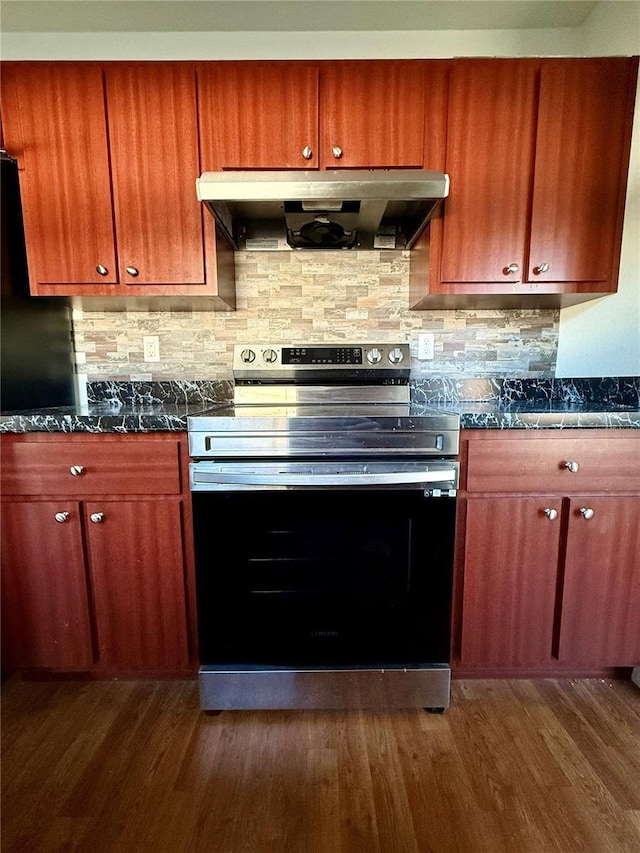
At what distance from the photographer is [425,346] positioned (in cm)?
179

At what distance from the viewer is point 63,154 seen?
54.2 inches

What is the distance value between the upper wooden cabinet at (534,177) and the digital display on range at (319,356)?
14.8 inches

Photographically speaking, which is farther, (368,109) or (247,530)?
(368,109)

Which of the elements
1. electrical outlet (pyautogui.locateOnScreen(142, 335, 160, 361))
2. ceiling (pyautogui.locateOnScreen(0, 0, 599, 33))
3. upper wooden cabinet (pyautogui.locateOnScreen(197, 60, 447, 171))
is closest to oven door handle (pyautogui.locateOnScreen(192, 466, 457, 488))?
electrical outlet (pyautogui.locateOnScreen(142, 335, 160, 361))

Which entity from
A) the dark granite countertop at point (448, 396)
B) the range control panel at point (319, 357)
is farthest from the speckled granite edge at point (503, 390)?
the range control panel at point (319, 357)

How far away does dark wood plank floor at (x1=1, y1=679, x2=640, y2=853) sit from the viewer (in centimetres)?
93

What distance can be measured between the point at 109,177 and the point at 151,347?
2.14ft

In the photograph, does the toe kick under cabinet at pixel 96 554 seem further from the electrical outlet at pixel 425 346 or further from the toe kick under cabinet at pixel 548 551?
the electrical outlet at pixel 425 346

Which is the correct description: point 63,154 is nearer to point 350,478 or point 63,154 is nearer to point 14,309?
point 14,309

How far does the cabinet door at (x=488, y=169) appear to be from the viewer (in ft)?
4.42

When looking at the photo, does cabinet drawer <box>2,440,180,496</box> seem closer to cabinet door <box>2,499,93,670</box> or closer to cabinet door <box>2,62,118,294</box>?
cabinet door <box>2,499,93,670</box>

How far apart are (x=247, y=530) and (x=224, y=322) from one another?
3.25 feet

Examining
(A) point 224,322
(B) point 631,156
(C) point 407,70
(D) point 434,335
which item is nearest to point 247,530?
(A) point 224,322

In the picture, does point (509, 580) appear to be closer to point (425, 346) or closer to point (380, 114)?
point (425, 346)
